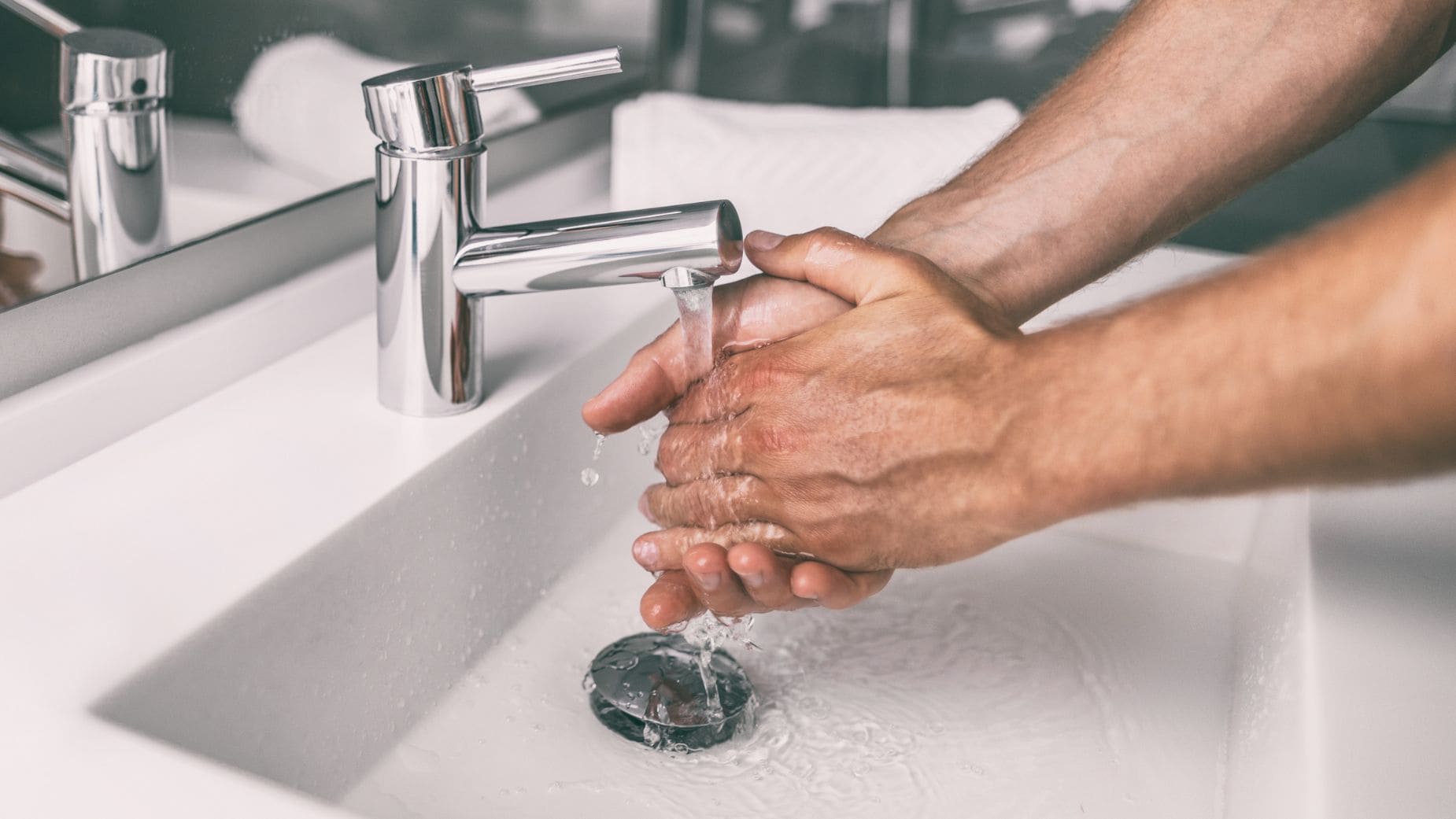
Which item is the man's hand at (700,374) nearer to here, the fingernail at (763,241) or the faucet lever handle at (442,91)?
the fingernail at (763,241)

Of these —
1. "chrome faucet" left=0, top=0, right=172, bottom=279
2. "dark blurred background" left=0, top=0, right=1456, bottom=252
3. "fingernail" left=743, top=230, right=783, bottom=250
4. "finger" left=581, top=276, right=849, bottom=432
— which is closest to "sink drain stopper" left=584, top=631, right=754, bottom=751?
"finger" left=581, top=276, right=849, bottom=432

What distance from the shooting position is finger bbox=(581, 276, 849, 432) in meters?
0.67

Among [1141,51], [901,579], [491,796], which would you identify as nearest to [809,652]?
[901,579]

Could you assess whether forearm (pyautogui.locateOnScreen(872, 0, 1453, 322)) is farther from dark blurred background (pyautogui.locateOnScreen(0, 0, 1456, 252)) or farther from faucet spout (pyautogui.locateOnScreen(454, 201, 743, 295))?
dark blurred background (pyautogui.locateOnScreen(0, 0, 1456, 252))

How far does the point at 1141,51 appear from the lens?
2.49ft

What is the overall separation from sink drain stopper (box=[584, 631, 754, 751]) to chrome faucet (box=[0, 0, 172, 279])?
34cm

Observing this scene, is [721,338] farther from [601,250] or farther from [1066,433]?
[1066,433]

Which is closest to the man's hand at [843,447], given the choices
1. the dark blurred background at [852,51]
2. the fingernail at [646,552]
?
the fingernail at [646,552]

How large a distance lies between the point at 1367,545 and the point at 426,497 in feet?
1.55

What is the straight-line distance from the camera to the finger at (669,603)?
2.03 ft

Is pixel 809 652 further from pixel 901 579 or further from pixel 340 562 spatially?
pixel 340 562

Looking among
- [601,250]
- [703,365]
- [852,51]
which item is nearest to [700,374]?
[703,365]

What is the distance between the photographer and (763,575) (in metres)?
0.59

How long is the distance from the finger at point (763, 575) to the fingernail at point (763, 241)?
18cm
